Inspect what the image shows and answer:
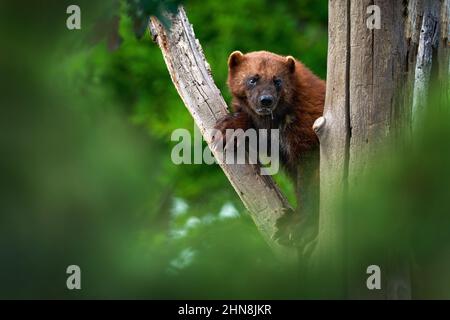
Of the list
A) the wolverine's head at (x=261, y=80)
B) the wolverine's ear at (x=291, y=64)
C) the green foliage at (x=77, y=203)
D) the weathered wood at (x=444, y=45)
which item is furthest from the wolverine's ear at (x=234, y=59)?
the green foliage at (x=77, y=203)

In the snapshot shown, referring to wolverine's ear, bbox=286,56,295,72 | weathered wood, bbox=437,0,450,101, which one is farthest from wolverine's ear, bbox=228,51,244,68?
weathered wood, bbox=437,0,450,101

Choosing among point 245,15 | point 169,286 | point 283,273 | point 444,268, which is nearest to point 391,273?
point 283,273

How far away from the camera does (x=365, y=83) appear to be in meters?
3.95

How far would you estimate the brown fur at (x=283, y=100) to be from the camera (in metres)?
5.27

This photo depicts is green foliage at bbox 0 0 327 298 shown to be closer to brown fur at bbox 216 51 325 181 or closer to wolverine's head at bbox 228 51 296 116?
brown fur at bbox 216 51 325 181

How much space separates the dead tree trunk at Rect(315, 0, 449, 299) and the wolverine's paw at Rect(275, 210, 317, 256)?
1.88 ft

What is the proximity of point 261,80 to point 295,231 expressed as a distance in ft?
4.73

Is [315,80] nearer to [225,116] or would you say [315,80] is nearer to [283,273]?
[225,116]

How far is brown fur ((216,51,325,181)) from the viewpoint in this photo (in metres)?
5.27

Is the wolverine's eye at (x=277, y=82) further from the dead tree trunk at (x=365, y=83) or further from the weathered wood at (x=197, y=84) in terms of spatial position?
the dead tree trunk at (x=365, y=83)

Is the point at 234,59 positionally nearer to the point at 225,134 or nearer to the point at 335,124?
the point at 225,134

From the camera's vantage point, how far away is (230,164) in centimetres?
509

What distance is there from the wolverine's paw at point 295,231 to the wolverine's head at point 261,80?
101 centimetres

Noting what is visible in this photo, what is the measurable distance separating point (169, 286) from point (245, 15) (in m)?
10.5
